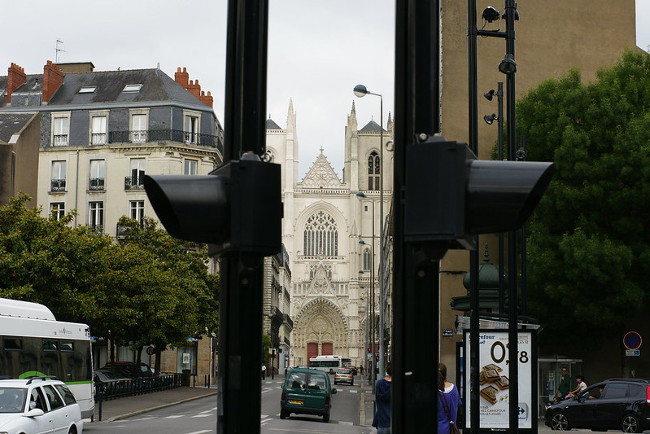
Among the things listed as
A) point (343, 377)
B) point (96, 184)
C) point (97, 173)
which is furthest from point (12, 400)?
point (343, 377)

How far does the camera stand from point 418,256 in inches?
147

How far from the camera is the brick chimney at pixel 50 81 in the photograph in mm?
68875

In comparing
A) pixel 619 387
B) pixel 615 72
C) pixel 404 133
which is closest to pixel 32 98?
pixel 615 72

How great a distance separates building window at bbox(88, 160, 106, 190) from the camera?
6750cm

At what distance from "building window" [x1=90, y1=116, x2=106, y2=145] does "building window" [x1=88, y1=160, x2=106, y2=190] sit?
52.6 inches

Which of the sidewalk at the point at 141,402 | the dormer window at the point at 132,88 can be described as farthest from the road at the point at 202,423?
the dormer window at the point at 132,88

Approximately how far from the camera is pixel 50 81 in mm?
69375

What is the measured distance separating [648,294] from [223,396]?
35.6 metres

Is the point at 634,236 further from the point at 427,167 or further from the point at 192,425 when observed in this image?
the point at 427,167

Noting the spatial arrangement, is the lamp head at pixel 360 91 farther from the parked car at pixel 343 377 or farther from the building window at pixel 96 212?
the parked car at pixel 343 377

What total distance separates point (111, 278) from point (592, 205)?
20632mm

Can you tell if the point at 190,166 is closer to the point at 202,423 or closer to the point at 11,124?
the point at 11,124

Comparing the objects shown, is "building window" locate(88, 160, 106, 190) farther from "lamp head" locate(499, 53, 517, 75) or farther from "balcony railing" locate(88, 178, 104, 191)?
"lamp head" locate(499, 53, 517, 75)

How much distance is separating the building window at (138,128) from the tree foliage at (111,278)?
8.81 metres
